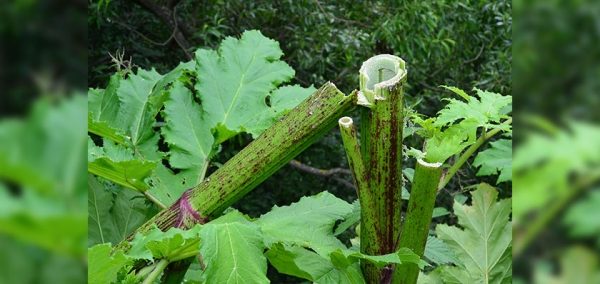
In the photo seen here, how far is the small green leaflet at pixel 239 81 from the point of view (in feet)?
3.30

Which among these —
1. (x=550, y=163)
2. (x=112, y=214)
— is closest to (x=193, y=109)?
(x=112, y=214)

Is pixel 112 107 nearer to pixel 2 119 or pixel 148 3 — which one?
pixel 2 119

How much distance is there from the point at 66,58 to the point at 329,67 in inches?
96.7

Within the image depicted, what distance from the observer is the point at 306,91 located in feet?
3.63

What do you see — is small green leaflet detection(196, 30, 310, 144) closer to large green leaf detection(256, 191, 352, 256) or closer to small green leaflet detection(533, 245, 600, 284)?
large green leaf detection(256, 191, 352, 256)

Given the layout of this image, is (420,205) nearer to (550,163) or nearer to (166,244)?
(166,244)

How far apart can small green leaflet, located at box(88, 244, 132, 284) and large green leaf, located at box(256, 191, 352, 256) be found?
0.18 metres

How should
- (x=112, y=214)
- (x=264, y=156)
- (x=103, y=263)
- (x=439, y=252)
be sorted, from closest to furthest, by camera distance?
(x=103, y=263), (x=264, y=156), (x=439, y=252), (x=112, y=214)

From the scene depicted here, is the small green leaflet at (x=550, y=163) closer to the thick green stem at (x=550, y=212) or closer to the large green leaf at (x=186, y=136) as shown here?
the thick green stem at (x=550, y=212)

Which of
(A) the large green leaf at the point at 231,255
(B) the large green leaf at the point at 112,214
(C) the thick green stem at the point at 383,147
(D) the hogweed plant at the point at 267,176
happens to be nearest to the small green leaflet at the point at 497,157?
(D) the hogweed plant at the point at 267,176

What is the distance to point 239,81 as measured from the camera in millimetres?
1052

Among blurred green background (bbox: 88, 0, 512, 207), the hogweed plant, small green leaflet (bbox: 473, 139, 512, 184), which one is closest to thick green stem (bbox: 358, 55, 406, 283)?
the hogweed plant

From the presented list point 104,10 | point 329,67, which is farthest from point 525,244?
point 329,67

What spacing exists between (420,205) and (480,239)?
246 millimetres
